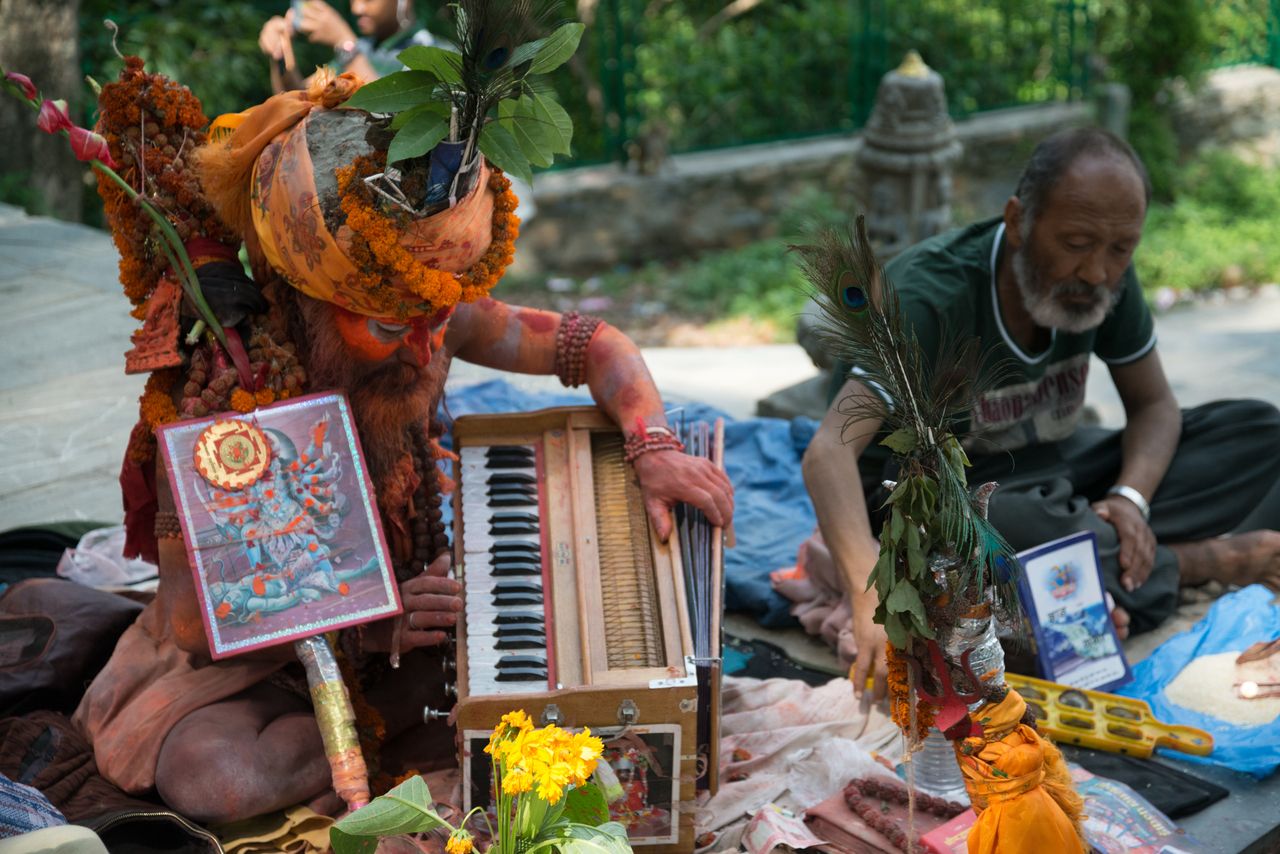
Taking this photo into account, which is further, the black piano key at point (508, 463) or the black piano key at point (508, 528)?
the black piano key at point (508, 463)

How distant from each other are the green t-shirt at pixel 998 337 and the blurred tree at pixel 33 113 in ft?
22.5

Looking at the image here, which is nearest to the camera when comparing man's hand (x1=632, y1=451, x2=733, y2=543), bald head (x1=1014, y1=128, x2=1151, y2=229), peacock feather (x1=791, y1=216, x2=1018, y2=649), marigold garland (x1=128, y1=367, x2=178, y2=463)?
peacock feather (x1=791, y1=216, x2=1018, y2=649)

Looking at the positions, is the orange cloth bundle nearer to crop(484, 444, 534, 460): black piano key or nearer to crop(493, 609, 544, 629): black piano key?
crop(493, 609, 544, 629): black piano key

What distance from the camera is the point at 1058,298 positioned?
399 centimetres

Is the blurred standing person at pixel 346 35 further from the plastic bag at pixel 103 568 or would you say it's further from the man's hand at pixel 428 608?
the man's hand at pixel 428 608

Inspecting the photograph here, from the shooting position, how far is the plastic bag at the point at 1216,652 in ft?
11.5

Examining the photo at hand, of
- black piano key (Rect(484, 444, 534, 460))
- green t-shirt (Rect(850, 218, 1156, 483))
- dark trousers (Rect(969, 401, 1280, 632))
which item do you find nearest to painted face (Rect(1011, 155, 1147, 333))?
green t-shirt (Rect(850, 218, 1156, 483))

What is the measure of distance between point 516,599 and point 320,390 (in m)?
0.63

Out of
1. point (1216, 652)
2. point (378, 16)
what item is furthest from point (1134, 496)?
point (378, 16)

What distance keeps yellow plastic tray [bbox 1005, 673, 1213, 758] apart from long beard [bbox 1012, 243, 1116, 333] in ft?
3.42

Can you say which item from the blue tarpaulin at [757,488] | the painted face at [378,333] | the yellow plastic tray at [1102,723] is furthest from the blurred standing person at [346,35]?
the yellow plastic tray at [1102,723]

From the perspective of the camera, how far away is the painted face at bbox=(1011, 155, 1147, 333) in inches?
151


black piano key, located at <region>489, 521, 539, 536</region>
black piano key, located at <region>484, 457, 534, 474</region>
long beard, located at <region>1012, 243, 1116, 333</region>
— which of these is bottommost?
black piano key, located at <region>489, 521, 539, 536</region>

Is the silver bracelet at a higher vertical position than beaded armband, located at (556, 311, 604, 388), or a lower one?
lower
